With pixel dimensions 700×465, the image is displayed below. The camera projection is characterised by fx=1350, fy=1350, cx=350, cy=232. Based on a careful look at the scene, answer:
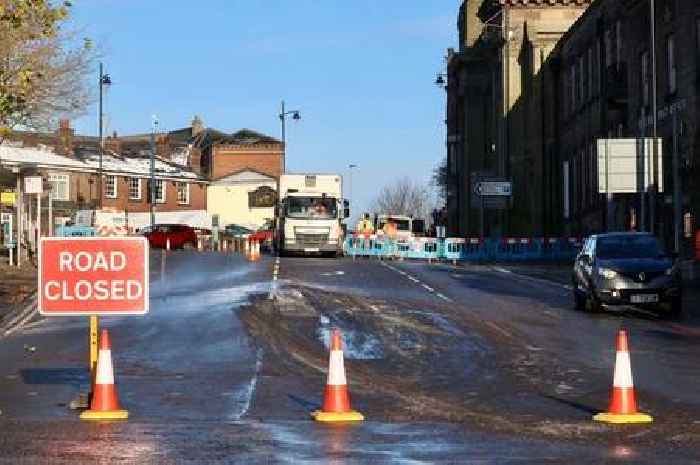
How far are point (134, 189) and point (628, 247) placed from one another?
230 feet

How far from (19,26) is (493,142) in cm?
7041

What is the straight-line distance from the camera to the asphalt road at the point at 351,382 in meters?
11.1

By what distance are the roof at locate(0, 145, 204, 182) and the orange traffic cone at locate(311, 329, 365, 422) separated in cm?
6828

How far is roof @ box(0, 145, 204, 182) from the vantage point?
276 feet

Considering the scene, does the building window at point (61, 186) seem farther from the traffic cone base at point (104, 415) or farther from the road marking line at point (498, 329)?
the traffic cone base at point (104, 415)

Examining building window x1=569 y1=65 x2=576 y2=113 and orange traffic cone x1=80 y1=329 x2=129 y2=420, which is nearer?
orange traffic cone x1=80 y1=329 x2=129 y2=420

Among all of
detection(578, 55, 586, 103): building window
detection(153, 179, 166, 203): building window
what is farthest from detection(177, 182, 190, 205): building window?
detection(578, 55, 586, 103): building window

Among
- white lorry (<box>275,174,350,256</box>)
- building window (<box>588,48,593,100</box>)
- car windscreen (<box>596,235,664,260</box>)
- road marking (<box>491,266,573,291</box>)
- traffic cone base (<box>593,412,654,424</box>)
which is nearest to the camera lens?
traffic cone base (<box>593,412,654,424</box>)

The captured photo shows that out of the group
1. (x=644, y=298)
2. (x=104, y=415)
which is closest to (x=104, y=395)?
(x=104, y=415)

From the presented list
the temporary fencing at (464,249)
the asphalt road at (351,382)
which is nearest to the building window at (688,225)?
the temporary fencing at (464,249)

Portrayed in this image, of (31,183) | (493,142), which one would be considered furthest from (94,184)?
(31,183)

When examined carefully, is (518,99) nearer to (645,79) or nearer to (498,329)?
(645,79)

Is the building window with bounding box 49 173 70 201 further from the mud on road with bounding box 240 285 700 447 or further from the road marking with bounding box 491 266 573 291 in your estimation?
the mud on road with bounding box 240 285 700 447

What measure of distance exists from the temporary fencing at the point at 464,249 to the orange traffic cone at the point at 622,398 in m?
46.2
